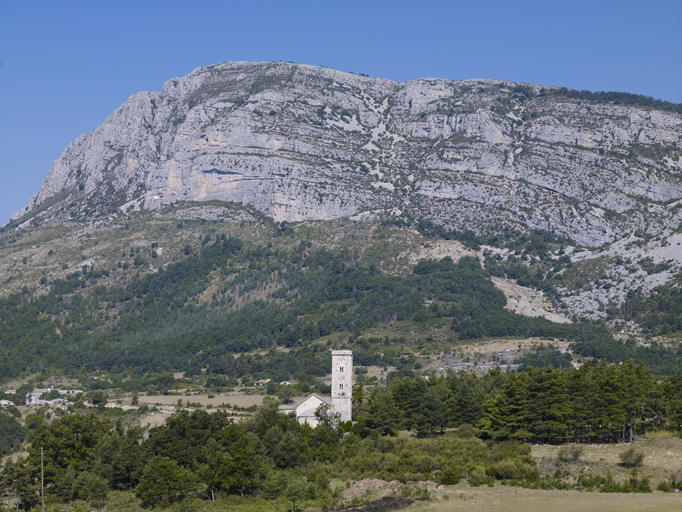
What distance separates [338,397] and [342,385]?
51.2 inches

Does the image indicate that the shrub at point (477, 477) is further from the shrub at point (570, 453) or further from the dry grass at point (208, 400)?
the dry grass at point (208, 400)

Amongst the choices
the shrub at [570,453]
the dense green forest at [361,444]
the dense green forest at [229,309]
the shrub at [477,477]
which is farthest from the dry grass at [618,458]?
the dense green forest at [229,309]

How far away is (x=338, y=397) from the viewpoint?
279 feet

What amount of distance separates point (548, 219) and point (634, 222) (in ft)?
64.9

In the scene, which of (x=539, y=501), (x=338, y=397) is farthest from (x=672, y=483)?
(x=338, y=397)

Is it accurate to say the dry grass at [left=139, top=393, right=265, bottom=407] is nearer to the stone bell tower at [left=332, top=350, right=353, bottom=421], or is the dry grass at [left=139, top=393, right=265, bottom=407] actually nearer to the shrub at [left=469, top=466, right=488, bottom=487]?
the stone bell tower at [left=332, top=350, right=353, bottom=421]

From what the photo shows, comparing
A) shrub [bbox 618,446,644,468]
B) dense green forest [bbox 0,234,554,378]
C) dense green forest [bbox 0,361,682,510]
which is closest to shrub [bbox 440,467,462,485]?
dense green forest [bbox 0,361,682,510]

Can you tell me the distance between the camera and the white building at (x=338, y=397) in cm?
8469

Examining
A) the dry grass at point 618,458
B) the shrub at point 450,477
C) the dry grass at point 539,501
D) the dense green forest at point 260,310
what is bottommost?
the dry grass at point 539,501

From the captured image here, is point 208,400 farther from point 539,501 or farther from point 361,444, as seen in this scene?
point 539,501

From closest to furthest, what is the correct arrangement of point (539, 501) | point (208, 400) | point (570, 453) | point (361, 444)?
1. point (539, 501)
2. point (570, 453)
3. point (361, 444)
4. point (208, 400)

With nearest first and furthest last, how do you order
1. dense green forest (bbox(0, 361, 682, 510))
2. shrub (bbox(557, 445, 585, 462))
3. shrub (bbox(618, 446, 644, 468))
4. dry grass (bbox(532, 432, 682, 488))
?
dry grass (bbox(532, 432, 682, 488)) → shrub (bbox(618, 446, 644, 468)) → dense green forest (bbox(0, 361, 682, 510)) → shrub (bbox(557, 445, 585, 462))

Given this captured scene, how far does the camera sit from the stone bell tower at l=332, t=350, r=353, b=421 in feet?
278

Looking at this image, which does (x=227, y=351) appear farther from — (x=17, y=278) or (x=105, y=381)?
(x=17, y=278)
